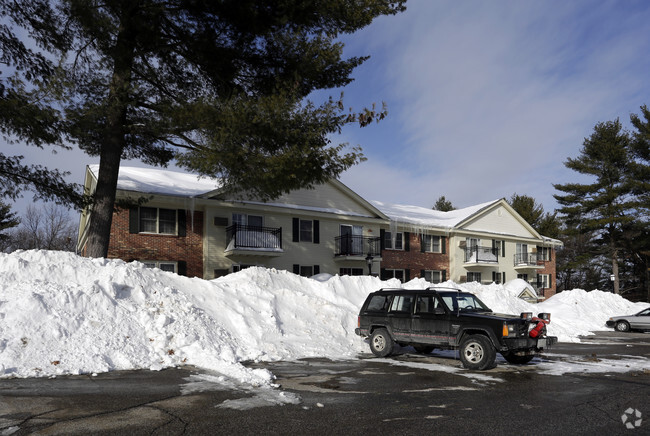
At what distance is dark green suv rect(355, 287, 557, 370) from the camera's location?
32.8 ft

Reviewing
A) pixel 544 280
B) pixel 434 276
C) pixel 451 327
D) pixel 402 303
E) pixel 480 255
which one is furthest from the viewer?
pixel 544 280

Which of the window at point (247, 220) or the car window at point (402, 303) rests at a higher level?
the window at point (247, 220)

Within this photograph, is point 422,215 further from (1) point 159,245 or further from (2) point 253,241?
(1) point 159,245

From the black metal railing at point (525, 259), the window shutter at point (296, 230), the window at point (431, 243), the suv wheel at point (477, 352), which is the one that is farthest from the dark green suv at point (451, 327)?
the black metal railing at point (525, 259)

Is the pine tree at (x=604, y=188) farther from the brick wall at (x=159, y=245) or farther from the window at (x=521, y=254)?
A: the brick wall at (x=159, y=245)

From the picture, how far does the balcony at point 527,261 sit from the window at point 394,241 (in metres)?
12.7

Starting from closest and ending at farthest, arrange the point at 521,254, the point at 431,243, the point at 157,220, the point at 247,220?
the point at 157,220 < the point at 247,220 < the point at 431,243 < the point at 521,254

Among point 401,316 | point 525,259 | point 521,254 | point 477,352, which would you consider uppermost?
point 521,254

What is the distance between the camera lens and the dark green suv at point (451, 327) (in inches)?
393

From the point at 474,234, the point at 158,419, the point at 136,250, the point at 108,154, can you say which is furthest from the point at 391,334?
the point at 474,234

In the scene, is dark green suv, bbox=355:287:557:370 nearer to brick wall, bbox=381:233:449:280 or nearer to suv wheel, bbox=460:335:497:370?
suv wheel, bbox=460:335:497:370

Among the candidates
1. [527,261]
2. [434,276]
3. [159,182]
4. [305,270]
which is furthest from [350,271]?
[527,261]

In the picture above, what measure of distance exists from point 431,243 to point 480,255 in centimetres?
438

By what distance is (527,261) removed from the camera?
130ft
